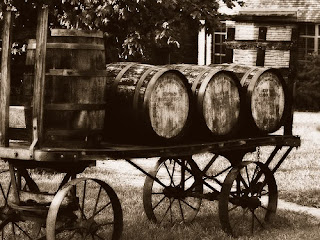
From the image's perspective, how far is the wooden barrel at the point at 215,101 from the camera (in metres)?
6.91

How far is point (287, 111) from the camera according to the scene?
791 centimetres

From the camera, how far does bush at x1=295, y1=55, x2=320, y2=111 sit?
25422 mm

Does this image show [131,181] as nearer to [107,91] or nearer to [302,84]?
[107,91]

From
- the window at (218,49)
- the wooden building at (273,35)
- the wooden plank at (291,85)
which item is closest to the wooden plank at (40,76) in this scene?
the wooden plank at (291,85)

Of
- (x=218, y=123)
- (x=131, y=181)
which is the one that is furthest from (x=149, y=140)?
(x=131, y=181)

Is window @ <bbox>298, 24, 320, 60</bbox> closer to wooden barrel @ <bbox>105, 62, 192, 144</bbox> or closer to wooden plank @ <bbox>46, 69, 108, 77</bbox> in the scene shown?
wooden barrel @ <bbox>105, 62, 192, 144</bbox>

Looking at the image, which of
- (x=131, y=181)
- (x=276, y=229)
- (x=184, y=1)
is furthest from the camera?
(x=184, y=1)

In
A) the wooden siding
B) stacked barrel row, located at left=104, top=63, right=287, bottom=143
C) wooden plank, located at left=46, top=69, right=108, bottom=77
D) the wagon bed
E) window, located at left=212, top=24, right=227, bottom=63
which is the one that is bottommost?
the wagon bed

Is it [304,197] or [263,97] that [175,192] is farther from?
[304,197]

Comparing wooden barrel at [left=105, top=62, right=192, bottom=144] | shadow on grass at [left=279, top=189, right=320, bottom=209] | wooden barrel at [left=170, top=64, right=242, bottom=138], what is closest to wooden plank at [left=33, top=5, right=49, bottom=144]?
wooden barrel at [left=105, top=62, right=192, bottom=144]

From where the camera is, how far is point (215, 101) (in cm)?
704

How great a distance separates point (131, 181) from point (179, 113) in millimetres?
4277

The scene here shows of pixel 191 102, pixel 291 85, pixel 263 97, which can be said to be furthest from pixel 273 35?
pixel 191 102

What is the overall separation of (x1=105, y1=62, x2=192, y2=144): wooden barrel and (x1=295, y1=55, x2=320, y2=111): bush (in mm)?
19169
